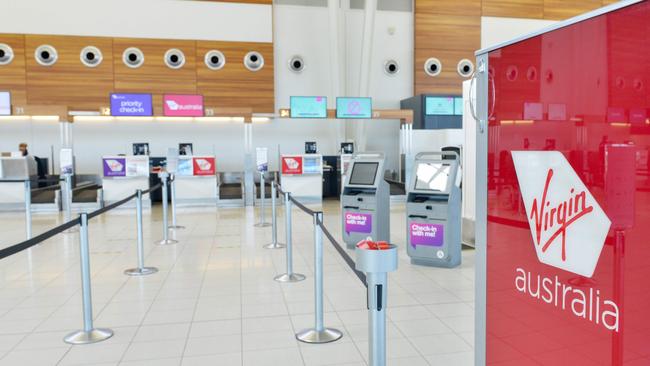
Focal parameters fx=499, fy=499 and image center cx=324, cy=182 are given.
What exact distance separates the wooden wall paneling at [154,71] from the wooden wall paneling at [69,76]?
0.73 ft

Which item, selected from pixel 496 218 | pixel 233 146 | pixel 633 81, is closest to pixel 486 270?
pixel 496 218

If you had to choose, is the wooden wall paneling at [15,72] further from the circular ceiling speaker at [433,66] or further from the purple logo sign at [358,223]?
the circular ceiling speaker at [433,66]

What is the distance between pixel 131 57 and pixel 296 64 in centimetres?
421

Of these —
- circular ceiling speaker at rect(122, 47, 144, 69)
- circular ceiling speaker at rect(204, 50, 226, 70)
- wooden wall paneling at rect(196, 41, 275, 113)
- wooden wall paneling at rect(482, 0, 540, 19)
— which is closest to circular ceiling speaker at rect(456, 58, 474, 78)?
wooden wall paneling at rect(482, 0, 540, 19)

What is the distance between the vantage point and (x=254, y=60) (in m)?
13.2

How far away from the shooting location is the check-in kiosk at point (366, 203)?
6156mm

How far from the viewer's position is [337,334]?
352 centimetres

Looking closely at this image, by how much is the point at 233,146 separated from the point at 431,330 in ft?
34.7

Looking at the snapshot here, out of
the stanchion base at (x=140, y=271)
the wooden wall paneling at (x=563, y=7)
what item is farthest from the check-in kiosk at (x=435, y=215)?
the wooden wall paneling at (x=563, y=7)

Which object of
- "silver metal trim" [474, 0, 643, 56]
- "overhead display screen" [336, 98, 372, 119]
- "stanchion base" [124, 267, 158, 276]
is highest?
"overhead display screen" [336, 98, 372, 119]

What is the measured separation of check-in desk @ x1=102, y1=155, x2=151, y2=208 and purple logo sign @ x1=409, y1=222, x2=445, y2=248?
7310 mm

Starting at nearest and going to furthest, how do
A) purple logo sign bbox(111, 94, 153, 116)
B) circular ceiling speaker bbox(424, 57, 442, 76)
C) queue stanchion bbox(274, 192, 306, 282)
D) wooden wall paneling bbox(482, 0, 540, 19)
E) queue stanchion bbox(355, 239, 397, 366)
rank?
queue stanchion bbox(355, 239, 397, 366) → queue stanchion bbox(274, 192, 306, 282) → purple logo sign bbox(111, 94, 153, 116) → circular ceiling speaker bbox(424, 57, 442, 76) → wooden wall paneling bbox(482, 0, 540, 19)

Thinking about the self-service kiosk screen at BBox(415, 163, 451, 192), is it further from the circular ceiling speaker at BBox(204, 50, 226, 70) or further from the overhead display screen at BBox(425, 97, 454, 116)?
the circular ceiling speaker at BBox(204, 50, 226, 70)

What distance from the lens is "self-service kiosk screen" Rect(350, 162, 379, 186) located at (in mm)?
6285
